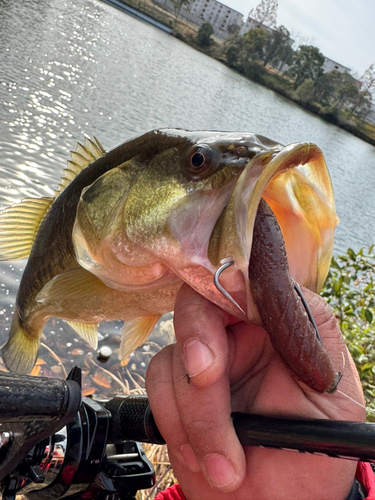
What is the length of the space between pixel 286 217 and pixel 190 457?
0.76 meters

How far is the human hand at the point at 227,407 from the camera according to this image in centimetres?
114

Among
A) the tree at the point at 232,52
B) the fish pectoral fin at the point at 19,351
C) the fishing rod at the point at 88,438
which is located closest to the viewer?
the fishing rod at the point at 88,438

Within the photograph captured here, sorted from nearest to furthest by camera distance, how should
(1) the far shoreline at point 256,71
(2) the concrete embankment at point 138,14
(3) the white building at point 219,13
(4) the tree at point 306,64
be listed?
(1) the far shoreline at point 256,71, (2) the concrete embankment at point 138,14, (4) the tree at point 306,64, (3) the white building at point 219,13

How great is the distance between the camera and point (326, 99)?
52.6m

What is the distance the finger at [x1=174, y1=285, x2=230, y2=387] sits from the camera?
1.14 metres

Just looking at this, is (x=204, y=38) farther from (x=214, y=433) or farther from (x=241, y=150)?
(x=214, y=433)

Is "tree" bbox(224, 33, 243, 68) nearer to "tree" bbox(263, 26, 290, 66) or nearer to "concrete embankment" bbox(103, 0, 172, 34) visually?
"tree" bbox(263, 26, 290, 66)

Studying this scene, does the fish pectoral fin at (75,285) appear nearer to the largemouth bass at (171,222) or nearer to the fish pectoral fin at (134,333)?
the largemouth bass at (171,222)

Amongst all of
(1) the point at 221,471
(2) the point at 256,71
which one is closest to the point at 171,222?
(1) the point at 221,471

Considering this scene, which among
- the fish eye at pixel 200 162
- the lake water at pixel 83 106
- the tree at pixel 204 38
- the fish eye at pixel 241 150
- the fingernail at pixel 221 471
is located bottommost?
the tree at pixel 204 38

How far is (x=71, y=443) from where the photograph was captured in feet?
4.16

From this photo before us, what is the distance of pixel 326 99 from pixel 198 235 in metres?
57.1

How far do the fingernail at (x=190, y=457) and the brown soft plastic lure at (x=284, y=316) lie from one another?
1.45ft

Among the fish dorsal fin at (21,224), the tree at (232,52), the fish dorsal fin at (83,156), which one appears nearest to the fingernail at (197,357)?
the fish dorsal fin at (83,156)
